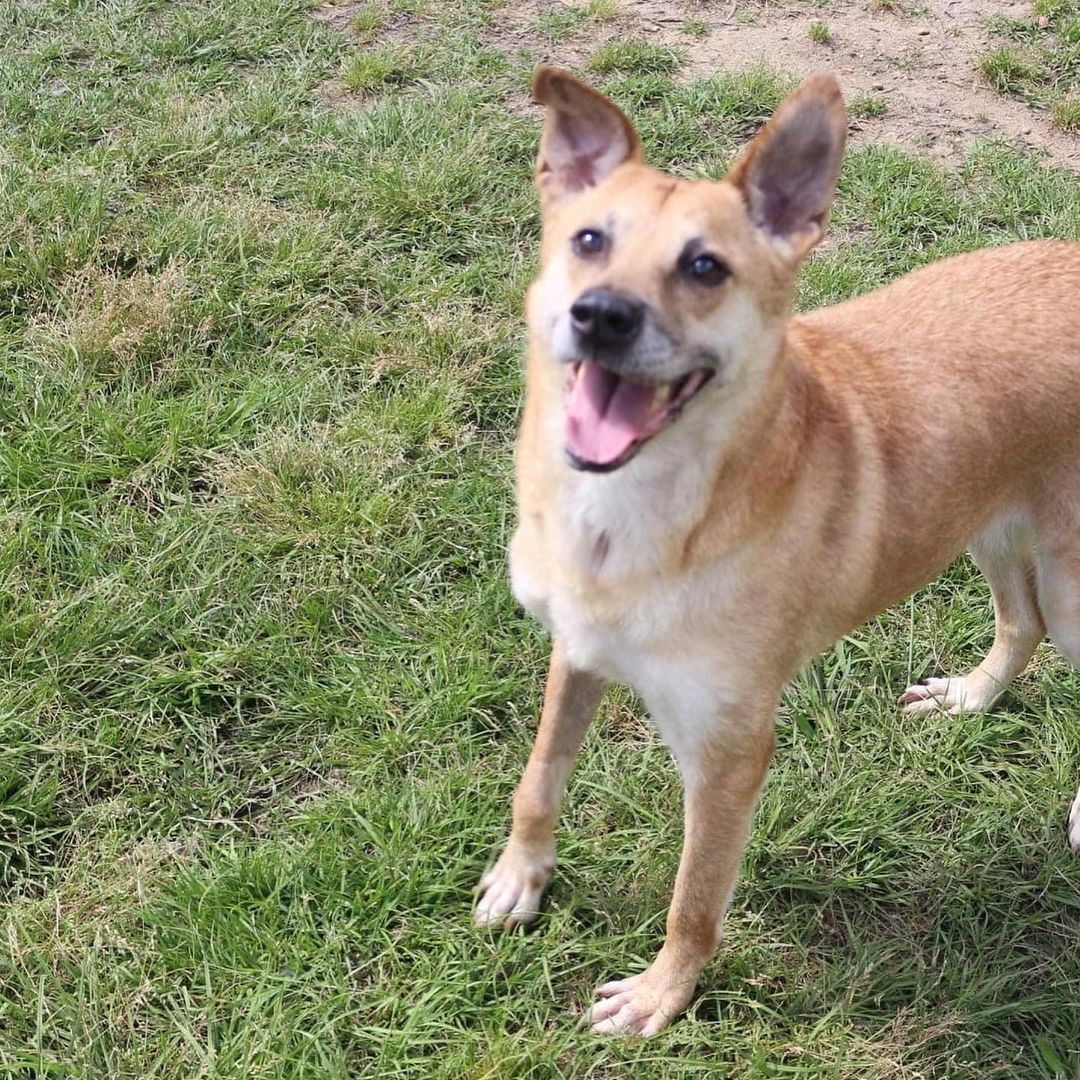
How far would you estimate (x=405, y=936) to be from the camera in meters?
3.34

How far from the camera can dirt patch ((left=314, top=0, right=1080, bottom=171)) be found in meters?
6.47

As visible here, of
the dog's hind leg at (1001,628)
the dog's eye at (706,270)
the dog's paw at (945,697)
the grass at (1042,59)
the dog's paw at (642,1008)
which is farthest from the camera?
the grass at (1042,59)

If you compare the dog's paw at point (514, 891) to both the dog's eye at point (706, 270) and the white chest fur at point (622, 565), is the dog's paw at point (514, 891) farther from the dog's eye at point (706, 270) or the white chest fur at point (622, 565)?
the dog's eye at point (706, 270)

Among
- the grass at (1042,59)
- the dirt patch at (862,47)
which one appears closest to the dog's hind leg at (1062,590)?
the dirt patch at (862,47)

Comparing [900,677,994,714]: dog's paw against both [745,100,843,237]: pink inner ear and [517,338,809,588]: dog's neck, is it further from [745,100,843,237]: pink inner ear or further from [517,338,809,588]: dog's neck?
[745,100,843,237]: pink inner ear

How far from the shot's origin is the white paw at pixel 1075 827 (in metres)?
3.69

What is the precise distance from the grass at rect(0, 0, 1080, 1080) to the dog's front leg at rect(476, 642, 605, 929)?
0.11 m

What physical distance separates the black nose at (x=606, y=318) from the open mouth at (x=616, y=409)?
0.08m

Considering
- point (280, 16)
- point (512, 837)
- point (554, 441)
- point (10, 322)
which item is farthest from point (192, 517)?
point (280, 16)

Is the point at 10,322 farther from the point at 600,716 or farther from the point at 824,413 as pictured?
the point at 824,413

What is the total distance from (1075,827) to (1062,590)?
85cm

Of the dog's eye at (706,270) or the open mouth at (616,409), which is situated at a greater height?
the dog's eye at (706,270)

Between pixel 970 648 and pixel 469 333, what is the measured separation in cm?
248

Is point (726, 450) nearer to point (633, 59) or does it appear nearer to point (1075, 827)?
point (1075, 827)
